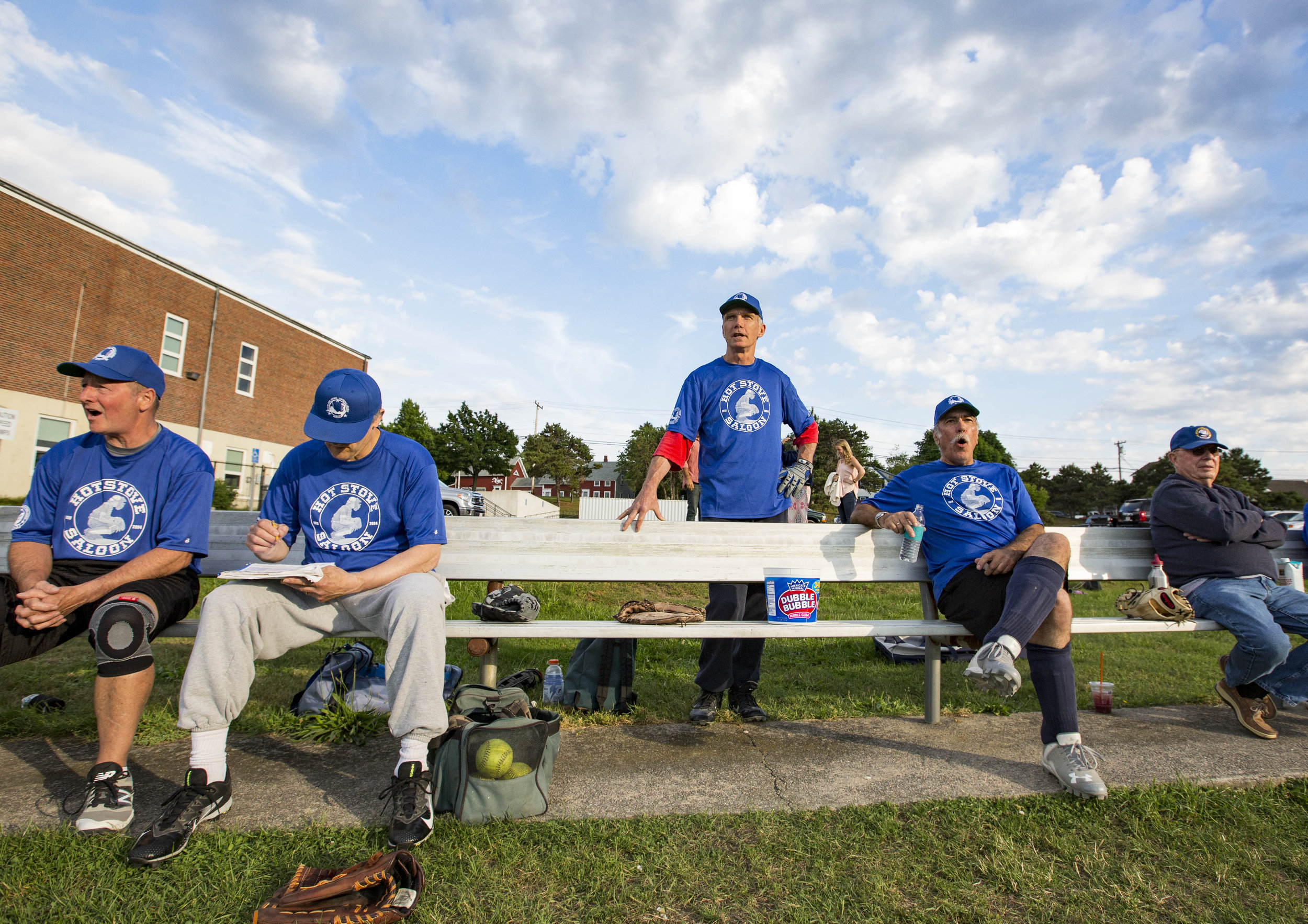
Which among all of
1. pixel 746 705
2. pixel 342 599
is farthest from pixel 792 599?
pixel 342 599

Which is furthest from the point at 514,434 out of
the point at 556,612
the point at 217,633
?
the point at 217,633

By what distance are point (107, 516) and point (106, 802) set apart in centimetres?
116

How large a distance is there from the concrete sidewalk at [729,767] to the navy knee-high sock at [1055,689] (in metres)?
0.20

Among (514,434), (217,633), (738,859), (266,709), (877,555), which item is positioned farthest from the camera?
(514,434)

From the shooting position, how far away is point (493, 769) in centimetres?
223

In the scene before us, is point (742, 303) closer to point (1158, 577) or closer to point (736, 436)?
point (736, 436)

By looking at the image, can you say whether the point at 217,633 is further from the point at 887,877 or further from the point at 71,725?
the point at 887,877

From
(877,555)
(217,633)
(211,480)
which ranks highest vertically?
(211,480)

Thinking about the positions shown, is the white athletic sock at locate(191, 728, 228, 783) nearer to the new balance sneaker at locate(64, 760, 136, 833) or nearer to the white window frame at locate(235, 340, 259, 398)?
the new balance sneaker at locate(64, 760, 136, 833)

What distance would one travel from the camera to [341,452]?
9.22 ft

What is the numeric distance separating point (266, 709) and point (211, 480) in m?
1.23

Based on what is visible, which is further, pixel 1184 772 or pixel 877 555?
pixel 877 555

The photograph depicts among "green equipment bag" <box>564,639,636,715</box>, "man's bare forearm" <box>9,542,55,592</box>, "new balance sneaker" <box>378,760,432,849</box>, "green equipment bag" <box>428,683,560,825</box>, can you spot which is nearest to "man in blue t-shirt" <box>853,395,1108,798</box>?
"green equipment bag" <box>564,639,636,715</box>

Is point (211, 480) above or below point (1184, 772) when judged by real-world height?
above
